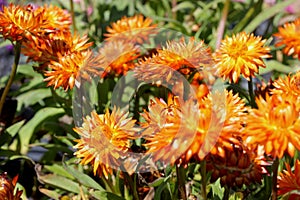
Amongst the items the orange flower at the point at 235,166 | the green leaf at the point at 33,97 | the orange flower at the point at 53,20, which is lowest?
the green leaf at the point at 33,97

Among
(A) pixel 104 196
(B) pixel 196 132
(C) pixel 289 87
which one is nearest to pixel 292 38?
(C) pixel 289 87

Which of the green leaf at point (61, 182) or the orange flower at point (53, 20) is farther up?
the orange flower at point (53, 20)

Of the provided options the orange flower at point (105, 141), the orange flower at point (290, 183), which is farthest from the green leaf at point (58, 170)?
the orange flower at point (290, 183)

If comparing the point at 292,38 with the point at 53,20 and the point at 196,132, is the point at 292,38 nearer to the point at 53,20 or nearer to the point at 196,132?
the point at 53,20

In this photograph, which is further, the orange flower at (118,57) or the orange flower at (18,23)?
the orange flower at (118,57)

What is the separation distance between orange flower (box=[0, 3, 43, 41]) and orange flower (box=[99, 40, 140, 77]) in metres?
0.27

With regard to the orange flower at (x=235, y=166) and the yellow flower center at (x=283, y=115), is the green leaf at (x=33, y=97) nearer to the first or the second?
the orange flower at (x=235, y=166)

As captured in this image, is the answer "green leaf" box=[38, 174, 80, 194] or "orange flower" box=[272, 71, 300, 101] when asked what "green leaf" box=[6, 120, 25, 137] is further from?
"orange flower" box=[272, 71, 300, 101]

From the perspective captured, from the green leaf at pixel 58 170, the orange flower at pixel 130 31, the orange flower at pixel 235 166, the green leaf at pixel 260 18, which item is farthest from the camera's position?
the green leaf at pixel 260 18

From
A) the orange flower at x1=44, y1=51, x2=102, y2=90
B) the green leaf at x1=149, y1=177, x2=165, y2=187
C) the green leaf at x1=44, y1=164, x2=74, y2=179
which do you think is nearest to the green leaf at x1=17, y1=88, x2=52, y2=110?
the green leaf at x1=44, y1=164, x2=74, y2=179

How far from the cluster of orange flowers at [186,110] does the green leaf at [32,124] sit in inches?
15.9

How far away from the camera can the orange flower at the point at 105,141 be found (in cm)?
140

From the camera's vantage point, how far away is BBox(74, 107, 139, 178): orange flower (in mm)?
1396

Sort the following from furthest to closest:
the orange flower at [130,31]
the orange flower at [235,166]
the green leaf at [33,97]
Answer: the green leaf at [33,97] < the orange flower at [130,31] < the orange flower at [235,166]
